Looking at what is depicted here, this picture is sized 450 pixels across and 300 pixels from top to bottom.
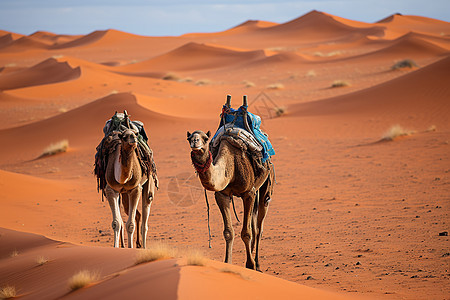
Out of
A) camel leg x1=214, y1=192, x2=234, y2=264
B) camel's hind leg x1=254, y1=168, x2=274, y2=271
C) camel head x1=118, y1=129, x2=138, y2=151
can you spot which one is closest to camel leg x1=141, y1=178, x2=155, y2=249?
camel head x1=118, y1=129, x2=138, y2=151

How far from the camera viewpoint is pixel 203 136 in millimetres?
6535

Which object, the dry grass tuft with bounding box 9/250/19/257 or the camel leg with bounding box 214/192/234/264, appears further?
the dry grass tuft with bounding box 9/250/19/257

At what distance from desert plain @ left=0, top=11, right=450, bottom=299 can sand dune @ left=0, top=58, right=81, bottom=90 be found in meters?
8.01

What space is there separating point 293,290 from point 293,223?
20.8 feet

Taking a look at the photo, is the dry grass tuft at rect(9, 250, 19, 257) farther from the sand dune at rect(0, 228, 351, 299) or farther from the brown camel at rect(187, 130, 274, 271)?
the brown camel at rect(187, 130, 274, 271)

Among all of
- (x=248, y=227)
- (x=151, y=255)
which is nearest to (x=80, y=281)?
(x=151, y=255)

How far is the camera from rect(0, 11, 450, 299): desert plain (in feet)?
22.5

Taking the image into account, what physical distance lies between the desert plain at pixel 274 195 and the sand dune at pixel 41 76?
26.3ft

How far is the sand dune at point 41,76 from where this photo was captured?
180ft

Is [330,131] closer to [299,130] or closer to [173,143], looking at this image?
[299,130]

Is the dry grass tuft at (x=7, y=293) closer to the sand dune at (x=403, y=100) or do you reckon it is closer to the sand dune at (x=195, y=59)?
the sand dune at (x=403, y=100)

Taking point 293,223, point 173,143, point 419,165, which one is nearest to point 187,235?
point 293,223

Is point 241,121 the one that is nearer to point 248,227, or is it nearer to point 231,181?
point 231,181

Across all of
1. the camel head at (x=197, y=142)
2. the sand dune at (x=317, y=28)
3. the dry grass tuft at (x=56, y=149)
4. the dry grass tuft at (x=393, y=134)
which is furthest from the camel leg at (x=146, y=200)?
the sand dune at (x=317, y=28)
